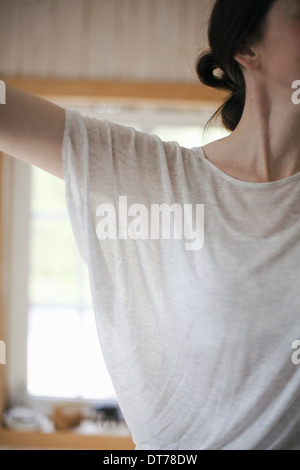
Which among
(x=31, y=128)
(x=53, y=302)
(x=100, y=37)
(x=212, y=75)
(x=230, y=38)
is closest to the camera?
(x=31, y=128)

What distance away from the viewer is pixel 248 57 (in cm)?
68

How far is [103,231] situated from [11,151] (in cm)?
14

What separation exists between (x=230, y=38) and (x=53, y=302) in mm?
2098

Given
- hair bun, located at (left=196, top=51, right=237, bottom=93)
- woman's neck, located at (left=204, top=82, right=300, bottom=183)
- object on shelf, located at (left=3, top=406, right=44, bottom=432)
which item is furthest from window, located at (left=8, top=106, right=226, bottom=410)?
woman's neck, located at (left=204, top=82, right=300, bottom=183)

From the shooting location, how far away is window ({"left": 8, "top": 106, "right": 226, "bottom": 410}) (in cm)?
257

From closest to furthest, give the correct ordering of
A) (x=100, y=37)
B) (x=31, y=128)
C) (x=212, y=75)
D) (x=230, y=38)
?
1. (x=31, y=128)
2. (x=230, y=38)
3. (x=212, y=75)
4. (x=100, y=37)

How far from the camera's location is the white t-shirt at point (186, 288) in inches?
23.2

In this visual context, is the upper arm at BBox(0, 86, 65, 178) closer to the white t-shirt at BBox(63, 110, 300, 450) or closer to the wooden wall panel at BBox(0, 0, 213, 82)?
the white t-shirt at BBox(63, 110, 300, 450)

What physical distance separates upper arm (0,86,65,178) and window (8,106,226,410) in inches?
79.0

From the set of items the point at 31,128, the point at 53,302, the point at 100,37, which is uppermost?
the point at 100,37

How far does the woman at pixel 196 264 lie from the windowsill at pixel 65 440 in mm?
1901

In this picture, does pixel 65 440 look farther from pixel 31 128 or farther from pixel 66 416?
pixel 31 128

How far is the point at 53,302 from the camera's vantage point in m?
2.60

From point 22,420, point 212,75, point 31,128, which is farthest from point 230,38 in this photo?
point 22,420
